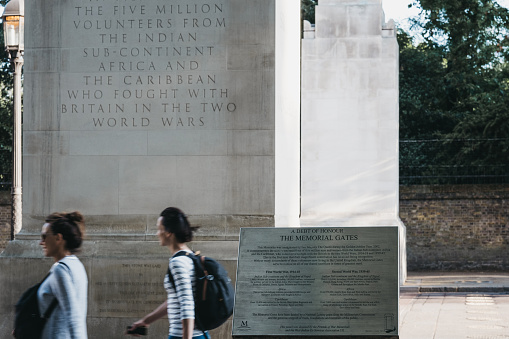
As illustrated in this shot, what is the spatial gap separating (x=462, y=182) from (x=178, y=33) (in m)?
20.1

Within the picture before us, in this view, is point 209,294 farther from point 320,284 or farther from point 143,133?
point 143,133

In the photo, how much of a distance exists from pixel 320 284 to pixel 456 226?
21522 millimetres

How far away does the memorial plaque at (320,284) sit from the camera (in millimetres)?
7438

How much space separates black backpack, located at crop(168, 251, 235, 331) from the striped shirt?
5 cm

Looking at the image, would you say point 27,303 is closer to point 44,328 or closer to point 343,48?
point 44,328

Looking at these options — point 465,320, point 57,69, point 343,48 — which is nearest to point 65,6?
point 57,69

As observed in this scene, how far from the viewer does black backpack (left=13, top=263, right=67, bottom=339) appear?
5.74 m

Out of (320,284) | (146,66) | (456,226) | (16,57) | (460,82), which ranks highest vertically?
(460,82)

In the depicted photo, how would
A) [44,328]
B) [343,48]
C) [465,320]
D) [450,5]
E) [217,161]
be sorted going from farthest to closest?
[450,5], [343,48], [465,320], [217,161], [44,328]

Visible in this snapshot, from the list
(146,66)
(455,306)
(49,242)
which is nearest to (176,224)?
(49,242)

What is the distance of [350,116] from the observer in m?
22.2

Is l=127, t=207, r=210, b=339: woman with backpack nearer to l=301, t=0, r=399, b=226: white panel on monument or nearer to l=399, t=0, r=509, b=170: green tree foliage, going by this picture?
l=301, t=0, r=399, b=226: white panel on monument

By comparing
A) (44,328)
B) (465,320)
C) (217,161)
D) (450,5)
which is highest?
(450,5)

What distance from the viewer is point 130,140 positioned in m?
10.6
